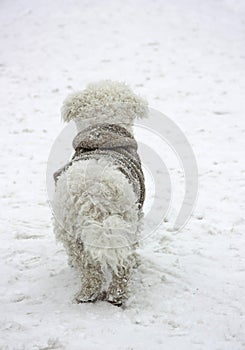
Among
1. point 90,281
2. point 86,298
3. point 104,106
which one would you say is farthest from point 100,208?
point 104,106

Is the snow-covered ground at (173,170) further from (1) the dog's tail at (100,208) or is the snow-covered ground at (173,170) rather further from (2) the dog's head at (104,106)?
(2) the dog's head at (104,106)

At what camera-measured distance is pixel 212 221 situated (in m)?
4.34

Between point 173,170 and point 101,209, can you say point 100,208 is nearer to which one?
point 101,209

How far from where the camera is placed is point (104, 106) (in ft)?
11.7

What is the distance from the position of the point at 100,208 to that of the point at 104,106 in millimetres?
1034

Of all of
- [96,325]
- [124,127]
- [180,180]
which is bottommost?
[180,180]

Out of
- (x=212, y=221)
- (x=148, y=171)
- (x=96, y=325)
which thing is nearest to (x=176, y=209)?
(x=212, y=221)

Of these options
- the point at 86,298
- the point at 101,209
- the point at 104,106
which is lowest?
the point at 86,298

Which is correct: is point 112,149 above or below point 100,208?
above

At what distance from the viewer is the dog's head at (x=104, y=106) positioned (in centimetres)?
356

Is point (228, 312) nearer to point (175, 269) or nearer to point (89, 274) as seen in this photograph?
point (175, 269)

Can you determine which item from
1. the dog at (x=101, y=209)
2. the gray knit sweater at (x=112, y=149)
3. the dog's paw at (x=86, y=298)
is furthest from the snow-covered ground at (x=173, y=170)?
the gray knit sweater at (x=112, y=149)

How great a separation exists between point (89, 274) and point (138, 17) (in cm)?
977

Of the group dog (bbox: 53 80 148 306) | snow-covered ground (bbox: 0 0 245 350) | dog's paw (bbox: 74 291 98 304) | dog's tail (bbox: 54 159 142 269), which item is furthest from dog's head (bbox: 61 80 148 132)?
dog's paw (bbox: 74 291 98 304)
